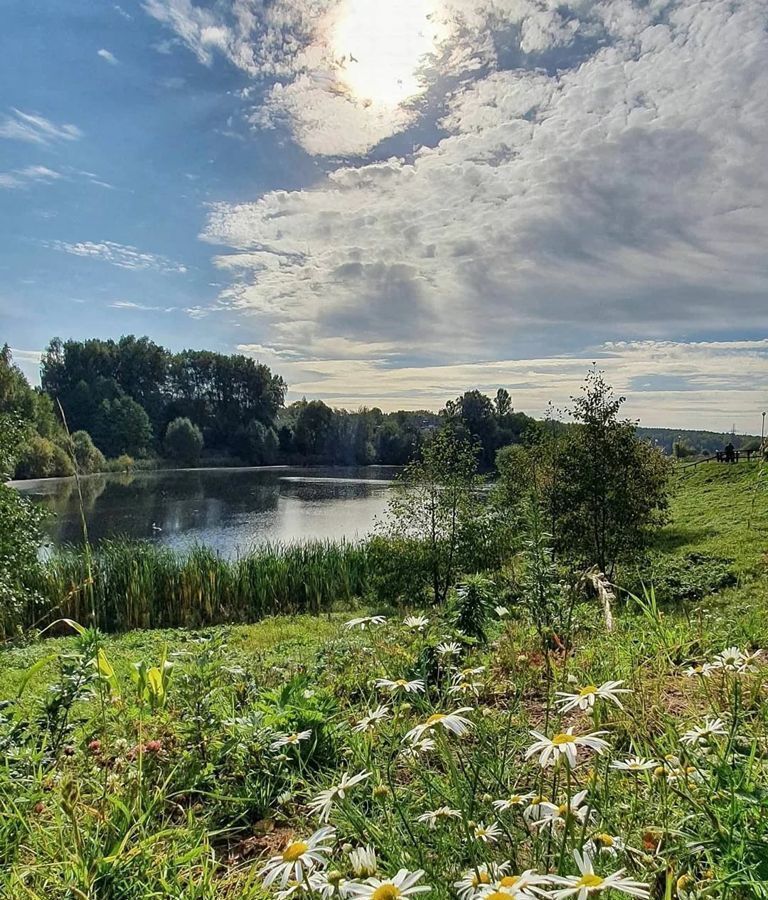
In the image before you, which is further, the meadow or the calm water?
the calm water

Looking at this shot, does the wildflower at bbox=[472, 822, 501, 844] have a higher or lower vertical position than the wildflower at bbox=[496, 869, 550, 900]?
lower

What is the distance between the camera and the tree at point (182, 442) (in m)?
56.9

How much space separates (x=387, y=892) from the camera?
802 millimetres

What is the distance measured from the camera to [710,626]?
3.62 meters

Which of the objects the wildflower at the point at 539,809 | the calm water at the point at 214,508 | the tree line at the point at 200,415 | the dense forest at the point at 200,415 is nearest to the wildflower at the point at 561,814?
the wildflower at the point at 539,809

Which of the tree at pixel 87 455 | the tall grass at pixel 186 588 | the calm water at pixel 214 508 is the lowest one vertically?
the calm water at pixel 214 508

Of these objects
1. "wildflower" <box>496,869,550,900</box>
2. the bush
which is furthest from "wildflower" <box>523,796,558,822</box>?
the bush

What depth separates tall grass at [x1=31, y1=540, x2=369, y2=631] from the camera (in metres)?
8.70

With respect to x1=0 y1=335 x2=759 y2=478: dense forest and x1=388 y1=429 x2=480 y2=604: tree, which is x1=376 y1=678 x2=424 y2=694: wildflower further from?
x1=0 y1=335 x2=759 y2=478: dense forest

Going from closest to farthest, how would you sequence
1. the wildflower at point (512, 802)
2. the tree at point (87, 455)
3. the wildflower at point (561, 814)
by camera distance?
the wildflower at point (561, 814) < the wildflower at point (512, 802) < the tree at point (87, 455)

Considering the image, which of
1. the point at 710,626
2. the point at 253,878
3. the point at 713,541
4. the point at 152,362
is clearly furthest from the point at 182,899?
the point at 152,362

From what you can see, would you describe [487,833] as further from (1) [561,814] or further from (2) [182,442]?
(2) [182,442]

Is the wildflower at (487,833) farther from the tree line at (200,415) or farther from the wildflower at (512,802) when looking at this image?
the tree line at (200,415)

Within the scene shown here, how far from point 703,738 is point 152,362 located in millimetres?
67927
